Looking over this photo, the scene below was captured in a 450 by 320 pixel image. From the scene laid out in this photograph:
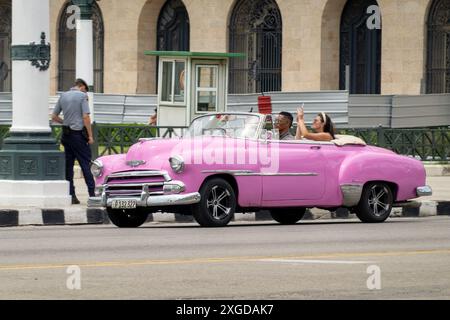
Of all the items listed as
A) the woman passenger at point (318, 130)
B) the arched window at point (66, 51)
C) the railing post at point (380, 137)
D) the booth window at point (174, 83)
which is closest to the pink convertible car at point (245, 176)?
the woman passenger at point (318, 130)

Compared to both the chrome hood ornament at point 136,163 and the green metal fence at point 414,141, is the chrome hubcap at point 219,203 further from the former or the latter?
the green metal fence at point 414,141

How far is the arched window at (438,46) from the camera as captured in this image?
42906mm

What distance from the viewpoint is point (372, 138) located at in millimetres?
31203

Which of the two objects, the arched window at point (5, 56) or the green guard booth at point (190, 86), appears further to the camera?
the arched window at point (5, 56)

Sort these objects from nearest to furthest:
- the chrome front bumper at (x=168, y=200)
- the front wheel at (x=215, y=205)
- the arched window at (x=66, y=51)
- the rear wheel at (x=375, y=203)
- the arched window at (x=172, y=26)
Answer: the chrome front bumper at (x=168, y=200), the front wheel at (x=215, y=205), the rear wheel at (x=375, y=203), the arched window at (x=172, y=26), the arched window at (x=66, y=51)

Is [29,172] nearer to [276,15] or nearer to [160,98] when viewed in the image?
[160,98]

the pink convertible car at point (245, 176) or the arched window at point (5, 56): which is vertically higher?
the arched window at point (5, 56)

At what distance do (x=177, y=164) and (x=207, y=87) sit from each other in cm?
1398

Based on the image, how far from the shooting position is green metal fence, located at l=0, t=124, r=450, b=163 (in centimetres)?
3020

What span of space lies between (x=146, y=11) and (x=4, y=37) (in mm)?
6217

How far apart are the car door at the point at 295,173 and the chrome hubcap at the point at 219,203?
59 cm

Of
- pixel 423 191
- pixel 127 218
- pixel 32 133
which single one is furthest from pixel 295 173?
pixel 32 133

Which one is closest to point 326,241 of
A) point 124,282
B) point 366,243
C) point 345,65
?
point 366,243

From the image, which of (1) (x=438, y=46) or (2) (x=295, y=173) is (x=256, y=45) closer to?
(1) (x=438, y=46)
